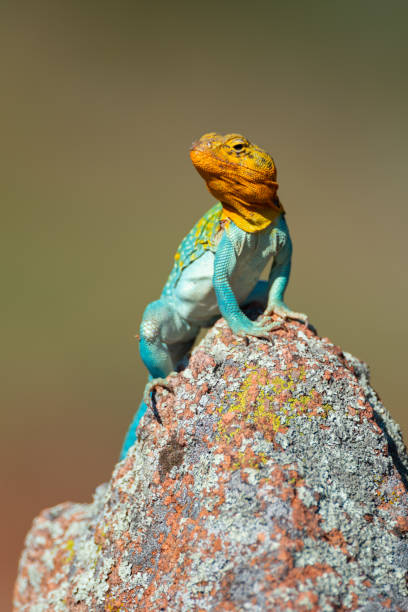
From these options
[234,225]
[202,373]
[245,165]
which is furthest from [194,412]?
[245,165]

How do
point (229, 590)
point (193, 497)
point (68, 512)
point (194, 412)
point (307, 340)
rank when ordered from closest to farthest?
point (229, 590) < point (193, 497) < point (194, 412) < point (307, 340) < point (68, 512)

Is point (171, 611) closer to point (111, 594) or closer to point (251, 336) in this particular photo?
point (111, 594)

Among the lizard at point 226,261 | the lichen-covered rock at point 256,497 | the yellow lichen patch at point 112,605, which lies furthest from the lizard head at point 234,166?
the yellow lichen patch at point 112,605

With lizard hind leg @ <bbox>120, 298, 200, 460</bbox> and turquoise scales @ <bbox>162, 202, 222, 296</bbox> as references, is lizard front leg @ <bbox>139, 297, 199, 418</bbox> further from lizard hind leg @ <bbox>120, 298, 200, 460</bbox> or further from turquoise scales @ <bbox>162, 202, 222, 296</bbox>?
turquoise scales @ <bbox>162, 202, 222, 296</bbox>

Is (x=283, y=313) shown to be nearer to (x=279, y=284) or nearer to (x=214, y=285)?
(x=279, y=284)

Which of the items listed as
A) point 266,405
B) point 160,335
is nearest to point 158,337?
point 160,335

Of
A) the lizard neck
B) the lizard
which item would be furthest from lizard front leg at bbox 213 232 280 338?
the lizard neck

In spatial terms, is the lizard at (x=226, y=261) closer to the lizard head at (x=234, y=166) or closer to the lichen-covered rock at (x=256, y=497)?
the lizard head at (x=234, y=166)
